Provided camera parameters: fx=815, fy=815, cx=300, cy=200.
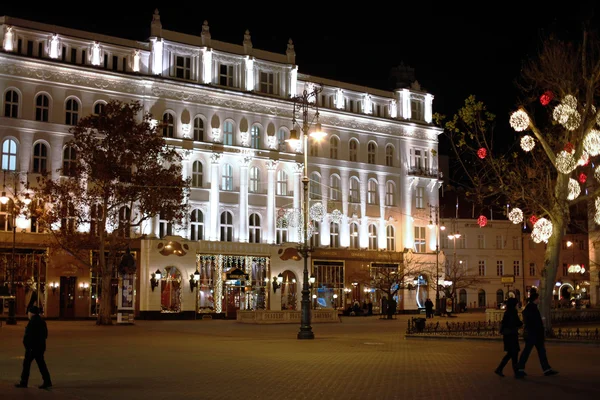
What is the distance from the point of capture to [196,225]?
6156 cm

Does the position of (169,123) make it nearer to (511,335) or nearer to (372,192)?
(372,192)

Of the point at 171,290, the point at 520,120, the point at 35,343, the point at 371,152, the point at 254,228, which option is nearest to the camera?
the point at 35,343

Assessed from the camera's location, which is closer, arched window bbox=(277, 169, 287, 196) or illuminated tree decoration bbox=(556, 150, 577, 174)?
illuminated tree decoration bbox=(556, 150, 577, 174)

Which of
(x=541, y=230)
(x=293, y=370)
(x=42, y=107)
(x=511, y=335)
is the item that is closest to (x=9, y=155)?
(x=42, y=107)

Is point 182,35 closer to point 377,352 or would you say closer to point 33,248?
point 33,248

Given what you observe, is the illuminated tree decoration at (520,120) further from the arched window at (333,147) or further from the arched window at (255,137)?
the arched window at (333,147)

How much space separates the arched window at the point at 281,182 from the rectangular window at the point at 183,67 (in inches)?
431

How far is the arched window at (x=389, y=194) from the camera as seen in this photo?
7312 centimetres

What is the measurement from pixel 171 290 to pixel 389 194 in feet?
75.7

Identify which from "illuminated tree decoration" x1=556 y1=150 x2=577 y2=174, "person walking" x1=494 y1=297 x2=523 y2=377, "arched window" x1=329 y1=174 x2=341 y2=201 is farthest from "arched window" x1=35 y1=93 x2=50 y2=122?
"person walking" x1=494 y1=297 x2=523 y2=377

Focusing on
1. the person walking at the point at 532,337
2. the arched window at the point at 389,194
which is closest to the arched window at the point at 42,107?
the arched window at the point at 389,194

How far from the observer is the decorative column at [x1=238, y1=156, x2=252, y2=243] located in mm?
63312

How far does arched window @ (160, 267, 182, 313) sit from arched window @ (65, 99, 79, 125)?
12.5 metres

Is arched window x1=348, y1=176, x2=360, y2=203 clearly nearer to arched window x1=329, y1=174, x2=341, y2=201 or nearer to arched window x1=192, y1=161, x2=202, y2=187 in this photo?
arched window x1=329, y1=174, x2=341, y2=201
